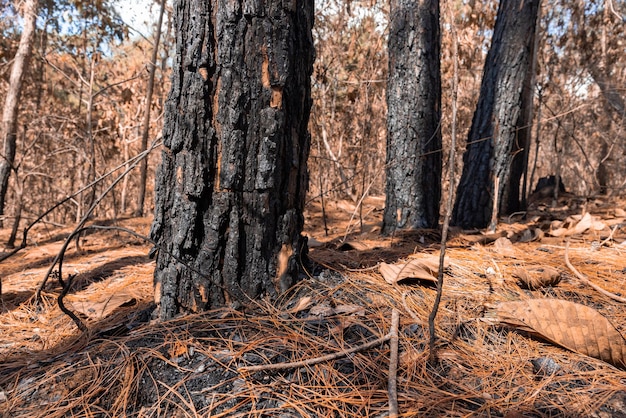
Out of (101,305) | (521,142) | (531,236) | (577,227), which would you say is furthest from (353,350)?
(521,142)

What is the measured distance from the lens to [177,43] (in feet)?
5.07

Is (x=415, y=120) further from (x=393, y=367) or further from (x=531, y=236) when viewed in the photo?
(x=393, y=367)

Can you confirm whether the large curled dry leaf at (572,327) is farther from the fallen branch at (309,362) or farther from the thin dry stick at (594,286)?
the fallen branch at (309,362)

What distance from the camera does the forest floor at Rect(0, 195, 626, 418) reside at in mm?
1156

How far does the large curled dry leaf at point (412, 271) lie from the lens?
1.72 metres

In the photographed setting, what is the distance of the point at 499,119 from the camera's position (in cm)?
358

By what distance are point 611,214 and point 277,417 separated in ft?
12.4

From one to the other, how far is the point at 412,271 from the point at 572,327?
0.60 m

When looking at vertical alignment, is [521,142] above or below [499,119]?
below

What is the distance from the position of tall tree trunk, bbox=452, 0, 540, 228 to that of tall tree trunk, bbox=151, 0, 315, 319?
2.51m

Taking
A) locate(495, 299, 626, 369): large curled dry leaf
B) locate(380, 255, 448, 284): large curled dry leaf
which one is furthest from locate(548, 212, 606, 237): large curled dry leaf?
locate(495, 299, 626, 369): large curled dry leaf

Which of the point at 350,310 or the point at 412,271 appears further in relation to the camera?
the point at 412,271

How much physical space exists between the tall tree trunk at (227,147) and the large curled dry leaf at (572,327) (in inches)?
37.3

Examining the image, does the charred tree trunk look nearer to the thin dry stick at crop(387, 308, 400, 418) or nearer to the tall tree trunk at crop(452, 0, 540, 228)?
the tall tree trunk at crop(452, 0, 540, 228)
